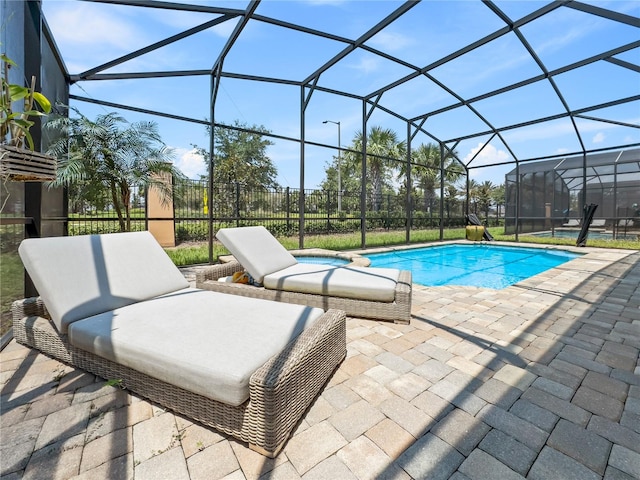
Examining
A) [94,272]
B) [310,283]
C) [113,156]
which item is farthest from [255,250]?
[113,156]

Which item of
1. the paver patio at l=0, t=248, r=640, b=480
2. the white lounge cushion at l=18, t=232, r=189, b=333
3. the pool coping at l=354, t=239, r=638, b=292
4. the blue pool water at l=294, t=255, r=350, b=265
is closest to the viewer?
the paver patio at l=0, t=248, r=640, b=480

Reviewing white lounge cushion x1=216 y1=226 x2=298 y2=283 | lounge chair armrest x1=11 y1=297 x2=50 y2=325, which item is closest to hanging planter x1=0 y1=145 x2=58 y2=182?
lounge chair armrest x1=11 y1=297 x2=50 y2=325

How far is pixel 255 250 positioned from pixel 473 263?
7.31 metres

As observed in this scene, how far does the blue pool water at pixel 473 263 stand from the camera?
6845mm

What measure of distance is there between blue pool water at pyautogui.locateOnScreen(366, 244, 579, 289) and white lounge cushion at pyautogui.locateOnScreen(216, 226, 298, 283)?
10.7ft

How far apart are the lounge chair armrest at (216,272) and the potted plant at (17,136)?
1912 mm

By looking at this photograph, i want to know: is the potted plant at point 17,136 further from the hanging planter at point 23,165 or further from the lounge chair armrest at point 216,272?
the lounge chair armrest at point 216,272

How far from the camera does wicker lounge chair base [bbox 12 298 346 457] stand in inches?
54.6

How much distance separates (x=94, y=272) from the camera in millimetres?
2438

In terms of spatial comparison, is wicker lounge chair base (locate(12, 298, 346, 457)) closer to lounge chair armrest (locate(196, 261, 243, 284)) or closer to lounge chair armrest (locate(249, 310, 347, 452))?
lounge chair armrest (locate(249, 310, 347, 452))

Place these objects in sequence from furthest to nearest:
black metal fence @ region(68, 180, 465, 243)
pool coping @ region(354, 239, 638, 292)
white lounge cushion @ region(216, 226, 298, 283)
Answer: black metal fence @ region(68, 180, 465, 243) → pool coping @ region(354, 239, 638, 292) → white lounge cushion @ region(216, 226, 298, 283)

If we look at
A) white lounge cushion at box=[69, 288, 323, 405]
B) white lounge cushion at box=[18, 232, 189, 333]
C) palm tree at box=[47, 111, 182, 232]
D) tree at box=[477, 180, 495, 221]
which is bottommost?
white lounge cushion at box=[69, 288, 323, 405]

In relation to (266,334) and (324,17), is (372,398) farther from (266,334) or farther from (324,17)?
(324,17)

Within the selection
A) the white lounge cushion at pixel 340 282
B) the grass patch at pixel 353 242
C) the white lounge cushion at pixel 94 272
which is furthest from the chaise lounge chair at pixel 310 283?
the grass patch at pixel 353 242
